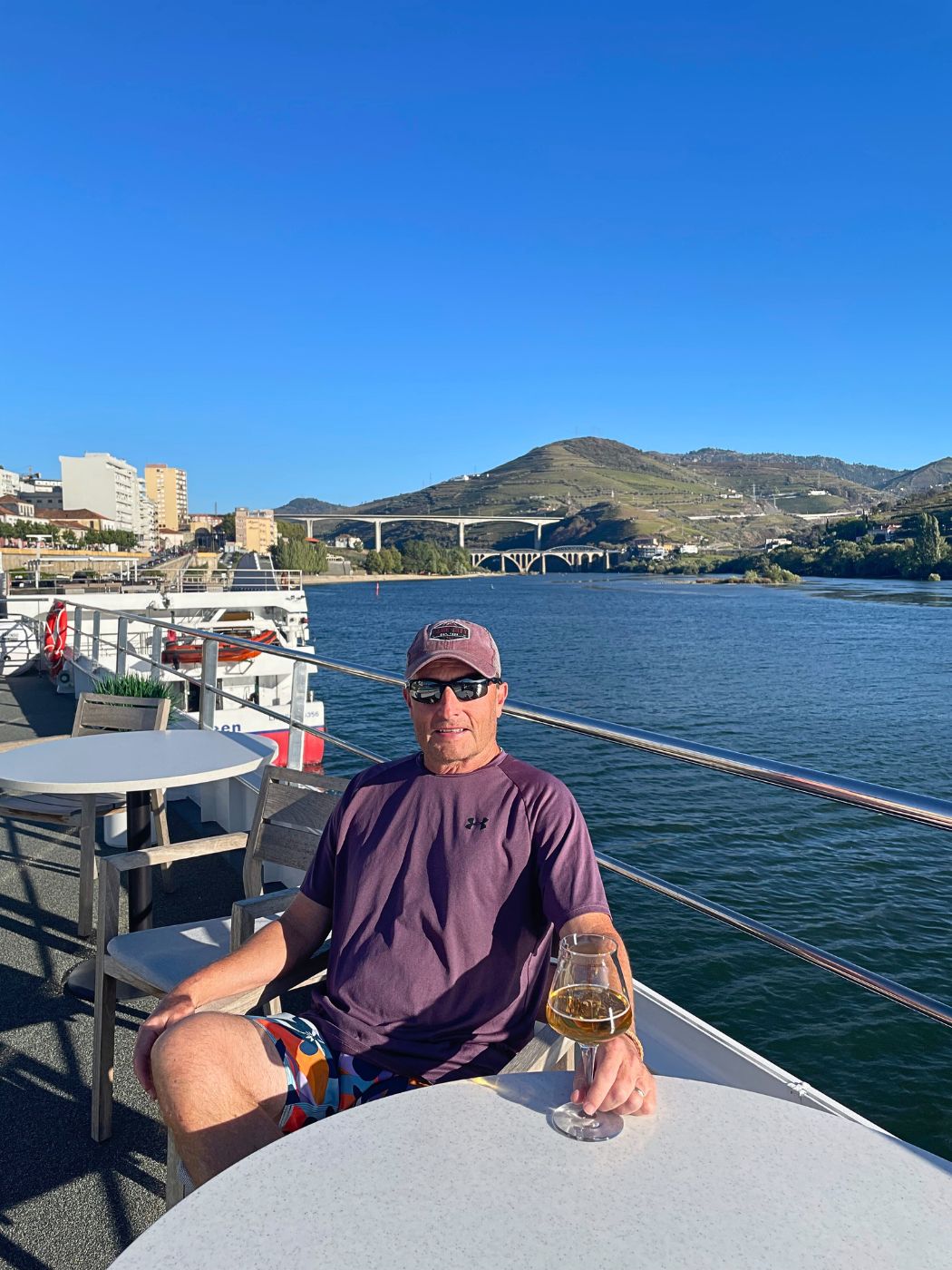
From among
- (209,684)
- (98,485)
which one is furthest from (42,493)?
(209,684)

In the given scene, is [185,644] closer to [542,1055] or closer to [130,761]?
[130,761]

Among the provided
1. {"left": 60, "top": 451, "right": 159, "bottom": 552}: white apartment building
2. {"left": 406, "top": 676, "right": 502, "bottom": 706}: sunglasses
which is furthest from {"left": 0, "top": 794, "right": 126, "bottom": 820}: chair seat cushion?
{"left": 60, "top": 451, "right": 159, "bottom": 552}: white apartment building

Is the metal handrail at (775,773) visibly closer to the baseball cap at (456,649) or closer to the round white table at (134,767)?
the baseball cap at (456,649)

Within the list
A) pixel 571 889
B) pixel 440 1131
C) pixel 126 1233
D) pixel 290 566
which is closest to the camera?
pixel 440 1131

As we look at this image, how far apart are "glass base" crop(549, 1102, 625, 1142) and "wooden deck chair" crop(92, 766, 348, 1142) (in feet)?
2.60

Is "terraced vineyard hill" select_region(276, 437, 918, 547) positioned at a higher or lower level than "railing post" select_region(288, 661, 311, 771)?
higher

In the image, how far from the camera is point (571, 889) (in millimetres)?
1580

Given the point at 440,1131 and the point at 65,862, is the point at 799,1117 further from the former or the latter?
the point at 65,862

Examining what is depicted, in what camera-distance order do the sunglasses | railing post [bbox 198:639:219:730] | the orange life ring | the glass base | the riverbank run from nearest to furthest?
the glass base < the sunglasses < railing post [bbox 198:639:219:730] < the orange life ring < the riverbank

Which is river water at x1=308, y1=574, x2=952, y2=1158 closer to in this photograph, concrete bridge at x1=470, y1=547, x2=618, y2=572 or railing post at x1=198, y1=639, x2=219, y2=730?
railing post at x1=198, y1=639, x2=219, y2=730

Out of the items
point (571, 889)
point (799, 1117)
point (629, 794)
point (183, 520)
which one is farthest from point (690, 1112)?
point (183, 520)

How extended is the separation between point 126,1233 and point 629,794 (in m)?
12.0

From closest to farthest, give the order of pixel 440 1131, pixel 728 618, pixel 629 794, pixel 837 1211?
pixel 837 1211, pixel 440 1131, pixel 629 794, pixel 728 618

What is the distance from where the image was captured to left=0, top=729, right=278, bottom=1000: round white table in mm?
2604
